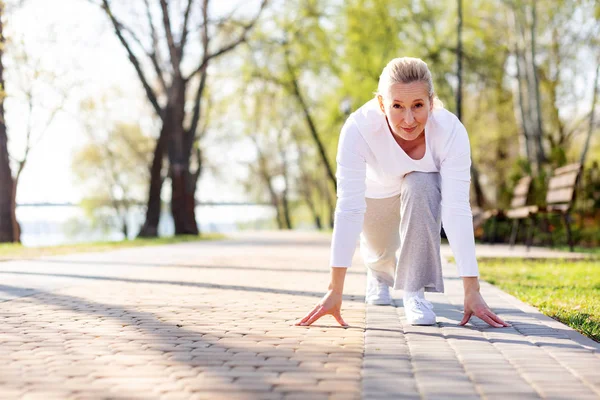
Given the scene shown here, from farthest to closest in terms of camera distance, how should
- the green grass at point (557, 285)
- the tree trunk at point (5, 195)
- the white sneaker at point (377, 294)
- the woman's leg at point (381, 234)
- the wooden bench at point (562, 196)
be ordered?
the tree trunk at point (5, 195) < the wooden bench at point (562, 196) < the white sneaker at point (377, 294) < the woman's leg at point (381, 234) < the green grass at point (557, 285)

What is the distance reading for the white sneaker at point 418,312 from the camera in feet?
14.6

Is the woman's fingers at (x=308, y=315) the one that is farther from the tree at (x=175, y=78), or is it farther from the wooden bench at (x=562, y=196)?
the tree at (x=175, y=78)

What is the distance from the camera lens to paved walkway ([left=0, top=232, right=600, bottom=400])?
291 cm

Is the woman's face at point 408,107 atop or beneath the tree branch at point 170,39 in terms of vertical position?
beneath

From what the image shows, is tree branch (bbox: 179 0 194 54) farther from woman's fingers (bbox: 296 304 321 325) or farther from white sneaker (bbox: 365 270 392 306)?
woman's fingers (bbox: 296 304 321 325)

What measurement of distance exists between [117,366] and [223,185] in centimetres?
4227

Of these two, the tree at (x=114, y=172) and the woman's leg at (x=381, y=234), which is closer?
the woman's leg at (x=381, y=234)

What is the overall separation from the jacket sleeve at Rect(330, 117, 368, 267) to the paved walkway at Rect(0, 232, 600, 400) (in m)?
0.47

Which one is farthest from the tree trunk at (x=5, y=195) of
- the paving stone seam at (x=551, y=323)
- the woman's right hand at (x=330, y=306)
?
the woman's right hand at (x=330, y=306)

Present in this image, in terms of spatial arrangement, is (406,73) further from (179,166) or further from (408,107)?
(179,166)

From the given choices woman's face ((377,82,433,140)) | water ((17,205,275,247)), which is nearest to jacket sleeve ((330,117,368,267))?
woman's face ((377,82,433,140))

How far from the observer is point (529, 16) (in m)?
21.3

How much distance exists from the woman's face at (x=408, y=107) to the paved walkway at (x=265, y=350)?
117 cm

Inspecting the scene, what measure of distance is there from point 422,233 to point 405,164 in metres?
0.44
